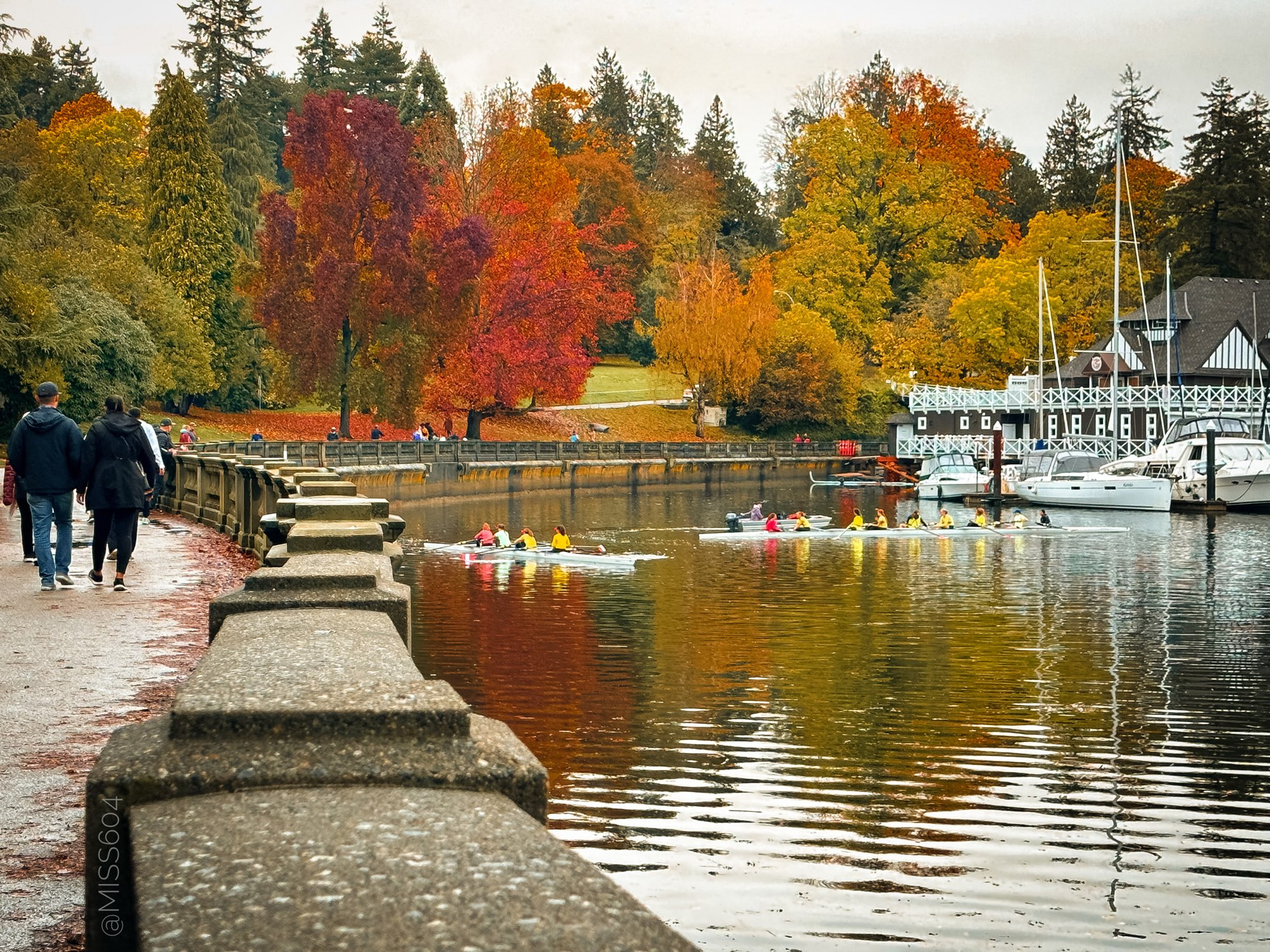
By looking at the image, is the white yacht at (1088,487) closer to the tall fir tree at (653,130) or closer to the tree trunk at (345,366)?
the tree trunk at (345,366)

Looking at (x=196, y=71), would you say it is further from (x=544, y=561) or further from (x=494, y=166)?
(x=544, y=561)

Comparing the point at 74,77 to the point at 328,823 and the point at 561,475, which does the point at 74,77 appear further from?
the point at 328,823

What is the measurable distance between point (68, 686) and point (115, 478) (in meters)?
6.11

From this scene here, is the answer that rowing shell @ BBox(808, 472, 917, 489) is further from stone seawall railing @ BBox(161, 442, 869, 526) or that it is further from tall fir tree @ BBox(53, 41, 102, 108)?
tall fir tree @ BBox(53, 41, 102, 108)

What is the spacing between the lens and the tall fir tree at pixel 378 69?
106m

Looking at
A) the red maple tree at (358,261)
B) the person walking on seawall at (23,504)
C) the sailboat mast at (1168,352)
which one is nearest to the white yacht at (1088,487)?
the sailboat mast at (1168,352)

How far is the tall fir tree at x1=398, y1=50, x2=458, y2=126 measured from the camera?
323 feet

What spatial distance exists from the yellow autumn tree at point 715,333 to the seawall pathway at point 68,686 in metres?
62.0

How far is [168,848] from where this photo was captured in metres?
3.34

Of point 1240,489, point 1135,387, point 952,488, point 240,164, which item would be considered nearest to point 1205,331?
point 1135,387

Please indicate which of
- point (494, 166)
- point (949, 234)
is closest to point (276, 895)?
point (494, 166)

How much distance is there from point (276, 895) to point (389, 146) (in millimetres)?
62427

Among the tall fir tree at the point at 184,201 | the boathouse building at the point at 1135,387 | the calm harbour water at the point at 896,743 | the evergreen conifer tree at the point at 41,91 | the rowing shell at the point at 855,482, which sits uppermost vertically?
the evergreen conifer tree at the point at 41,91

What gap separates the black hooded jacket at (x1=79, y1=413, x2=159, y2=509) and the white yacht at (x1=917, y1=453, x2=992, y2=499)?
4879 centimetres
